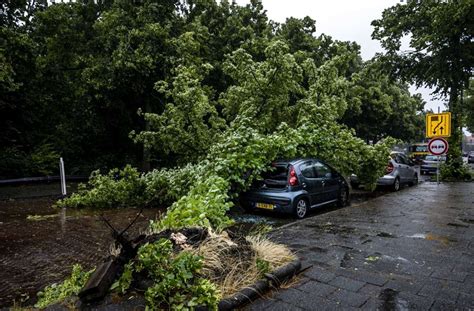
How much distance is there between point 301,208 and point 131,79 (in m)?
11.9

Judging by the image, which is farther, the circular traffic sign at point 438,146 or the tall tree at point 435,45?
the tall tree at point 435,45

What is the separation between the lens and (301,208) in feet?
26.9

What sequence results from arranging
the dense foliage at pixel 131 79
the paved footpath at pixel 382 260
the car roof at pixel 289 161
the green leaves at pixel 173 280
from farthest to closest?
the dense foliage at pixel 131 79, the car roof at pixel 289 161, the paved footpath at pixel 382 260, the green leaves at pixel 173 280

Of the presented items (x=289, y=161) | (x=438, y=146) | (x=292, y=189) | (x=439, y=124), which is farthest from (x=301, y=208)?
(x=439, y=124)

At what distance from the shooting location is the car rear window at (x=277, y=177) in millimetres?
8134

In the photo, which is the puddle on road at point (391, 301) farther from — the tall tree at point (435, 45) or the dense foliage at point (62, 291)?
the tall tree at point (435, 45)

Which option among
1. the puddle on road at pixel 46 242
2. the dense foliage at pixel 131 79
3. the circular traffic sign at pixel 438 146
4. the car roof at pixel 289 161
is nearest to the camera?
the puddle on road at pixel 46 242

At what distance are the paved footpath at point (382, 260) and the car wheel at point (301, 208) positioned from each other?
1.92 ft

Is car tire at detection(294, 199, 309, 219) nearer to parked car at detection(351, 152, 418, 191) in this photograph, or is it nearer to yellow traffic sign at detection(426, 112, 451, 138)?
parked car at detection(351, 152, 418, 191)

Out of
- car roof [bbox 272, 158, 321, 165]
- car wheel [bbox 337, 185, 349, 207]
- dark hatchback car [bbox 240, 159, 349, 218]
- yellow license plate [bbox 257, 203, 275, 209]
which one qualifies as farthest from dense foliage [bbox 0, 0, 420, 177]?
yellow license plate [bbox 257, 203, 275, 209]

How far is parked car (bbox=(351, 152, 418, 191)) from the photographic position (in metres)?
13.2

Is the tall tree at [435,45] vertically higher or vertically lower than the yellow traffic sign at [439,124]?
higher

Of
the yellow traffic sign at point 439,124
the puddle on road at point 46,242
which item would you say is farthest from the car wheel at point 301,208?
the yellow traffic sign at point 439,124

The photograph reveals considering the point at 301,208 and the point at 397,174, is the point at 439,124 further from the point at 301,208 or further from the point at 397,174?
the point at 301,208
